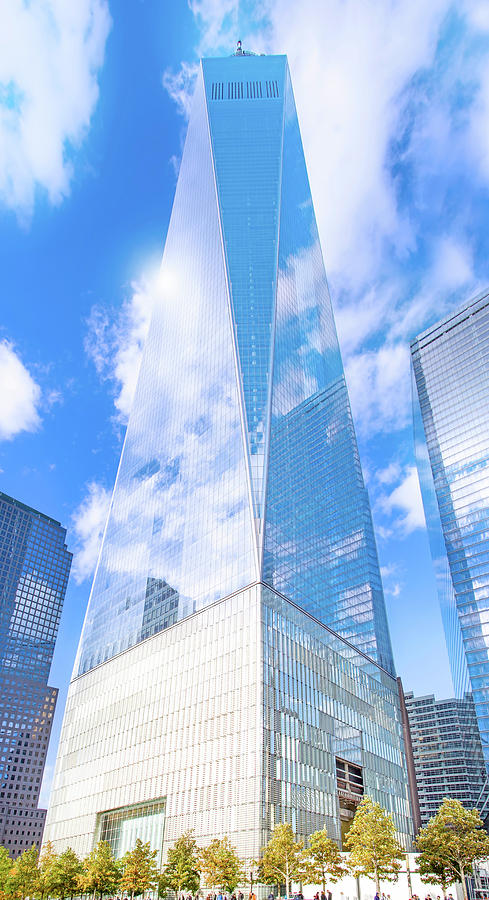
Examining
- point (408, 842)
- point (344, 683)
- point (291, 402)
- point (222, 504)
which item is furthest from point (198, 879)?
point (291, 402)

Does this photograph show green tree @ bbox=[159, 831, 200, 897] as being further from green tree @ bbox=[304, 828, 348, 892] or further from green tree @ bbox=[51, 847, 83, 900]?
green tree @ bbox=[51, 847, 83, 900]

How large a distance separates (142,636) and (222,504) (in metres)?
26.4

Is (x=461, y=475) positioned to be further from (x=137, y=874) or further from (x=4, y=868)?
(x=4, y=868)

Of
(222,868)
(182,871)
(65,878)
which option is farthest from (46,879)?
(222,868)

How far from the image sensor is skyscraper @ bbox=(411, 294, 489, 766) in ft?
455

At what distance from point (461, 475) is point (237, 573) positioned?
309 feet

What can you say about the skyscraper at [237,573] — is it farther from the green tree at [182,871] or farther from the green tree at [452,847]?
the green tree at [452,847]

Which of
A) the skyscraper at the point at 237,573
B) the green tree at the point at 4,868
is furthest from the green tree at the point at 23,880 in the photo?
the skyscraper at the point at 237,573

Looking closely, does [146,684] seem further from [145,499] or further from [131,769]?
[145,499]

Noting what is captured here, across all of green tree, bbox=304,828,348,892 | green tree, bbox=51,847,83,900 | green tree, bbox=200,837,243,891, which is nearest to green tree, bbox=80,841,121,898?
green tree, bbox=51,847,83,900

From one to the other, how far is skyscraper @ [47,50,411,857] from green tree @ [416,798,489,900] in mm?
15370

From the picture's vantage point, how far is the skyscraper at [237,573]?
240 feet

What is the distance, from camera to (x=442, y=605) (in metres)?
192

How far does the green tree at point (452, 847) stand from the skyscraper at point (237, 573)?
50.4 ft
